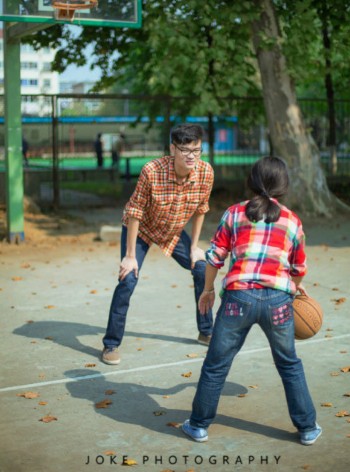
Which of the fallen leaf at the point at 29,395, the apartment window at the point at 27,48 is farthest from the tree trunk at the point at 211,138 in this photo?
the fallen leaf at the point at 29,395

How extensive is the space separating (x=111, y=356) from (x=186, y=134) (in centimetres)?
193

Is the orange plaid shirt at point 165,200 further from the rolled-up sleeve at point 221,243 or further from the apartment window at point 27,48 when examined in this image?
the apartment window at point 27,48

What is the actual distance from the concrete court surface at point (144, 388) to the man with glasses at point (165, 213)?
537mm

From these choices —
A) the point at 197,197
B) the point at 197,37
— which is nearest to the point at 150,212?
the point at 197,197

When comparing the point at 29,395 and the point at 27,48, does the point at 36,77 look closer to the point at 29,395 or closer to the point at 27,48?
the point at 27,48

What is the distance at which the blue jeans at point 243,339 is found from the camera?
181 inches

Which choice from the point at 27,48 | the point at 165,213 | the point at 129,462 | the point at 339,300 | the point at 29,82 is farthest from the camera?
the point at 29,82

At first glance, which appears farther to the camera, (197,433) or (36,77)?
(36,77)

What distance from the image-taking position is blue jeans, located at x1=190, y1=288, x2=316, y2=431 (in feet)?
15.1

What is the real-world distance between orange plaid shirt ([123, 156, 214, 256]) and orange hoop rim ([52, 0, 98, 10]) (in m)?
5.75

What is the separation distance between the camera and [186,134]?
239 inches

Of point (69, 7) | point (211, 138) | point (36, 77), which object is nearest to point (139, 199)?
point (69, 7)

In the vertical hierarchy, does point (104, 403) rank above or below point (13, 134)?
below

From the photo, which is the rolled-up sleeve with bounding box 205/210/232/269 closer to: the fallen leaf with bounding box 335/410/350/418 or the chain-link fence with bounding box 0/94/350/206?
the fallen leaf with bounding box 335/410/350/418
